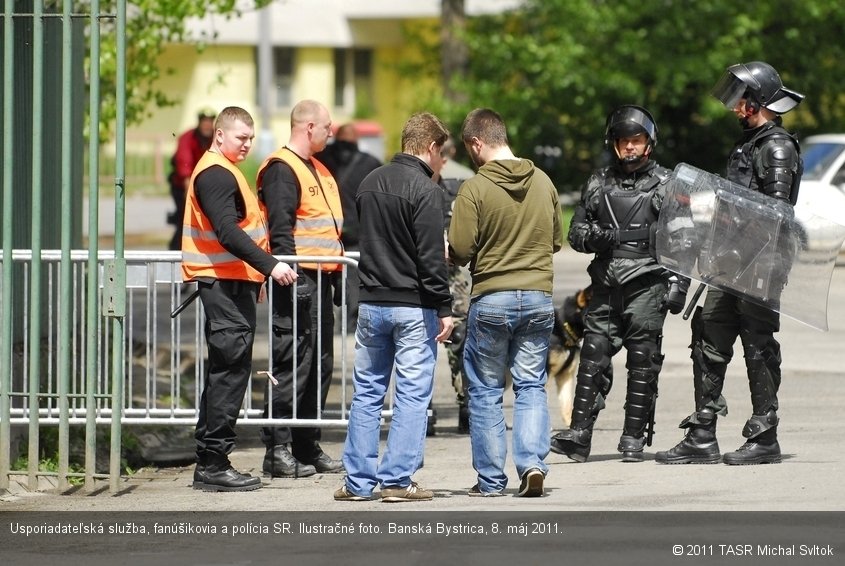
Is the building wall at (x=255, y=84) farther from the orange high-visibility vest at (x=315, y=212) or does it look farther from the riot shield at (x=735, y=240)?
the riot shield at (x=735, y=240)

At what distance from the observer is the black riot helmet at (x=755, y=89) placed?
25.9 ft

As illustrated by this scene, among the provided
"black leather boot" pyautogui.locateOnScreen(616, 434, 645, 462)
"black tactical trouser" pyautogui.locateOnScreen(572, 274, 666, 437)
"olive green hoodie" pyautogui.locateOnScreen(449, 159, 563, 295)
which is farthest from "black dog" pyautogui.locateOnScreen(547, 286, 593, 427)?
"olive green hoodie" pyautogui.locateOnScreen(449, 159, 563, 295)

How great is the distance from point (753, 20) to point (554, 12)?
3398mm

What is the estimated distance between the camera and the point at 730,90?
797 cm

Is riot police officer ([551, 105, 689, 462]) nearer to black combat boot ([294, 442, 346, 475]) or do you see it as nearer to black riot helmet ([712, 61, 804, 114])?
black riot helmet ([712, 61, 804, 114])

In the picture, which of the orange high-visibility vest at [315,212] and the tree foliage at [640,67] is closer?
the orange high-visibility vest at [315,212]

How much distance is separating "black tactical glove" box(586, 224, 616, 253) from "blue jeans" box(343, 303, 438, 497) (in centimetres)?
125

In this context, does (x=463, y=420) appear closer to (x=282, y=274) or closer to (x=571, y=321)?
(x=571, y=321)

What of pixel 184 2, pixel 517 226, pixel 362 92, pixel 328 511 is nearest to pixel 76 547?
pixel 328 511

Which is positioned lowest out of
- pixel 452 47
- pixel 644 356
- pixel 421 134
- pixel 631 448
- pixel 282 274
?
pixel 631 448

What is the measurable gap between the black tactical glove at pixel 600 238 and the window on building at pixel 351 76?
130 feet

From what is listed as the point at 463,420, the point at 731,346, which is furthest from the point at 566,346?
the point at 731,346

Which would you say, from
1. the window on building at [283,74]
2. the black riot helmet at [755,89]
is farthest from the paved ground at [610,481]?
the window on building at [283,74]

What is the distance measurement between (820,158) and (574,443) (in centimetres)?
1389
